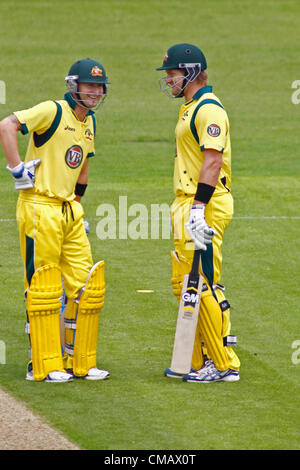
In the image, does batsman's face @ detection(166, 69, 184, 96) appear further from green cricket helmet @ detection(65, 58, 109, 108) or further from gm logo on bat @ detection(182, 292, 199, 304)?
gm logo on bat @ detection(182, 292, 199, 304)

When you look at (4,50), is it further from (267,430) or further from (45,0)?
Answer: (267,430)

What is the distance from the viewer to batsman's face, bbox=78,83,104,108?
24.5 ft

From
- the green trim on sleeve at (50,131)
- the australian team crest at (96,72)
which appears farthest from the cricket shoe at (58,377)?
the australian team crest at (96,72)

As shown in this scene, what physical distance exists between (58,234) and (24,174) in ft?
1.79

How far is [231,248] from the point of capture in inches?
472

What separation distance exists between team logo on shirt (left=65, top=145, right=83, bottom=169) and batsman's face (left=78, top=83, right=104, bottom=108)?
0.33m

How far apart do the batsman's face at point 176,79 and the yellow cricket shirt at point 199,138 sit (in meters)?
0.15

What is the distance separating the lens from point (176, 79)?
300 inches

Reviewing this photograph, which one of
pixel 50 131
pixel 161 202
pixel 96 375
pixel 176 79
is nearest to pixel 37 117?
pixel 50 131

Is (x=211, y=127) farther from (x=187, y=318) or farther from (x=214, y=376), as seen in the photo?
(x=214, y=376)

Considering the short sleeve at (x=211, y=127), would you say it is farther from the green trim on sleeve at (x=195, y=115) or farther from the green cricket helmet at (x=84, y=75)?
the green cricket helmet at (x=84, y=75)

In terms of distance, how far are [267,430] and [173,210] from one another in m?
1.94

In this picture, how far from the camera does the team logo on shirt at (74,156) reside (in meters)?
7.50

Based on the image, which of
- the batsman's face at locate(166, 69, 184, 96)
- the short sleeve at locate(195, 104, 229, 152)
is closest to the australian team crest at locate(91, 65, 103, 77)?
the batsman's face at locate(166, 69, 184, 96)
